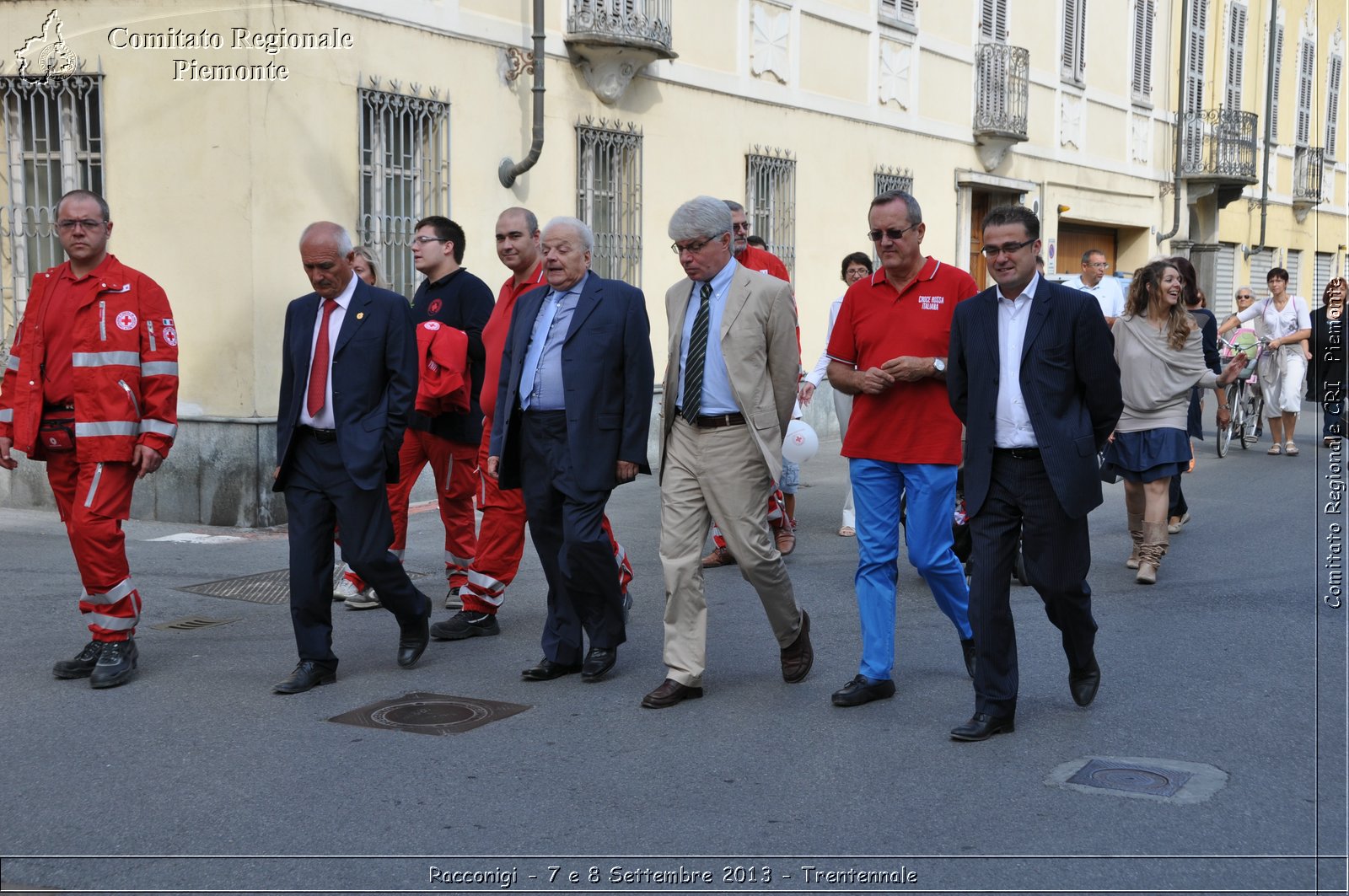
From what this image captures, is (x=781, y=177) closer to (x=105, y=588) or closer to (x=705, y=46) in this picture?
(x=705, y=46)

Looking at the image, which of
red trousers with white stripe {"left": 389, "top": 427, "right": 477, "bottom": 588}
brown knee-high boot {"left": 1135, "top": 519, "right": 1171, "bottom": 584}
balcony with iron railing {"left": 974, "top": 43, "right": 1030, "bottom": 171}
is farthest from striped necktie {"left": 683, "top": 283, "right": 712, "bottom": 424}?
balcony with iron railing {"left": 974, "top": 43, "right": 1030, "bottom": 171}

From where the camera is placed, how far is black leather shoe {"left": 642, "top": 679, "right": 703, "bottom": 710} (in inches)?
235

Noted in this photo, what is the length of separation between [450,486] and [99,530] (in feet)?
6.71

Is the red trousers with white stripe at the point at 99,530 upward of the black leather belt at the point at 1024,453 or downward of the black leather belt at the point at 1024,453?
downward

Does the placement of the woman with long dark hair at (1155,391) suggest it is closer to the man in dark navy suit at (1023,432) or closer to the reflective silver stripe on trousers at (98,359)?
the man in dark navy suit at (1023,432)

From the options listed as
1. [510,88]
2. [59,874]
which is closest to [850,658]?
[59,874]

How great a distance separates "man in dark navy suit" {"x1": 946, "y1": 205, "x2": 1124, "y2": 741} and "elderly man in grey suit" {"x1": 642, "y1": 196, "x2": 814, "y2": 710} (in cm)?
81

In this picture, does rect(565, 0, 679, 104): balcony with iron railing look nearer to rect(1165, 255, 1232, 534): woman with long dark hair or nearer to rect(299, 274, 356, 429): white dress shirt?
rect(1165, 255, 1232, 534): woman with long dark hair

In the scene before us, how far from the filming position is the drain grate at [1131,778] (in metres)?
4.89

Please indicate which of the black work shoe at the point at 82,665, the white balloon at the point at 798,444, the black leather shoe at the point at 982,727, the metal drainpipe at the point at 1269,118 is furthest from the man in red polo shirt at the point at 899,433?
the metal drainpipe at the point at 1269,118

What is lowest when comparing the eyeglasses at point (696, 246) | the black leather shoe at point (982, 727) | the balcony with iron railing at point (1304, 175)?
the black leather shoe at point (982, 727)

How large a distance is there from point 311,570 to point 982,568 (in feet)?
8.99

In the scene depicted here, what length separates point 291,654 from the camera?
22.7 ft

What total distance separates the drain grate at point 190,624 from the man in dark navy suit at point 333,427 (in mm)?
1428
